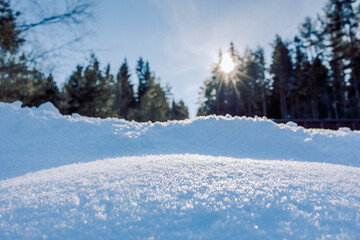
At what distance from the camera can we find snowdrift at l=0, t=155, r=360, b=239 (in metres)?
0.99

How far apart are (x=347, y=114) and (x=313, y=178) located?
29639 millimetres

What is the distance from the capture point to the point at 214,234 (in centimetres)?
97

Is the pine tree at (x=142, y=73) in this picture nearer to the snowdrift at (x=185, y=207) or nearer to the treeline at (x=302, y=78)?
the treeline at (x=302, y=78)

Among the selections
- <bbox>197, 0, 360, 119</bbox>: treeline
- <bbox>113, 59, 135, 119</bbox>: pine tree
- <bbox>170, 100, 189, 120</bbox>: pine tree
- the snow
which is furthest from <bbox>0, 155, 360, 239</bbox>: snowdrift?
<bbox>170, 100, 189, 120</bbox>: pine tree

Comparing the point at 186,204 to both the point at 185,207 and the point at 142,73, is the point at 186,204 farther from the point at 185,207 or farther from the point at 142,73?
the point at 142,73

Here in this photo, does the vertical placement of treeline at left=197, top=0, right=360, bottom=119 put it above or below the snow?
above

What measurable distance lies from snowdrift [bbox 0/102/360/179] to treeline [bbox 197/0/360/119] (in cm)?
2117

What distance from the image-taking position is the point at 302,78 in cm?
2631

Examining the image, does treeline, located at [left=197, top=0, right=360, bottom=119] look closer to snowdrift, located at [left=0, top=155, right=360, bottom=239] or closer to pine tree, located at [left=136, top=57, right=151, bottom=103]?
pine tree, located at [left=136, top=57, right=151, bottom=103]

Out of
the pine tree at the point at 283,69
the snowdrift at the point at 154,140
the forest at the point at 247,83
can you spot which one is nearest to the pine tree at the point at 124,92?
the forest at the point at 247,83

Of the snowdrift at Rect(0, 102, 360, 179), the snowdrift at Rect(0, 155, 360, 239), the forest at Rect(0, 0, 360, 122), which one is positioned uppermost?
the forest at Rect(0, 0, 360, 122)

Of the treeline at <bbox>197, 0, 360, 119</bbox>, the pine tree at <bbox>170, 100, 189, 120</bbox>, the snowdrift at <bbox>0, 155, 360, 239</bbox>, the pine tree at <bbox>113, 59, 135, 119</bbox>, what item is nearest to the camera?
the snowdrift at <bbox>0, 155, 360, 239</bbox>

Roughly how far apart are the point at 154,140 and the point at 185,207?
3.69 m

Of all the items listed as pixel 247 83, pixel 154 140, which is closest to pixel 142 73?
pixel 247 83
